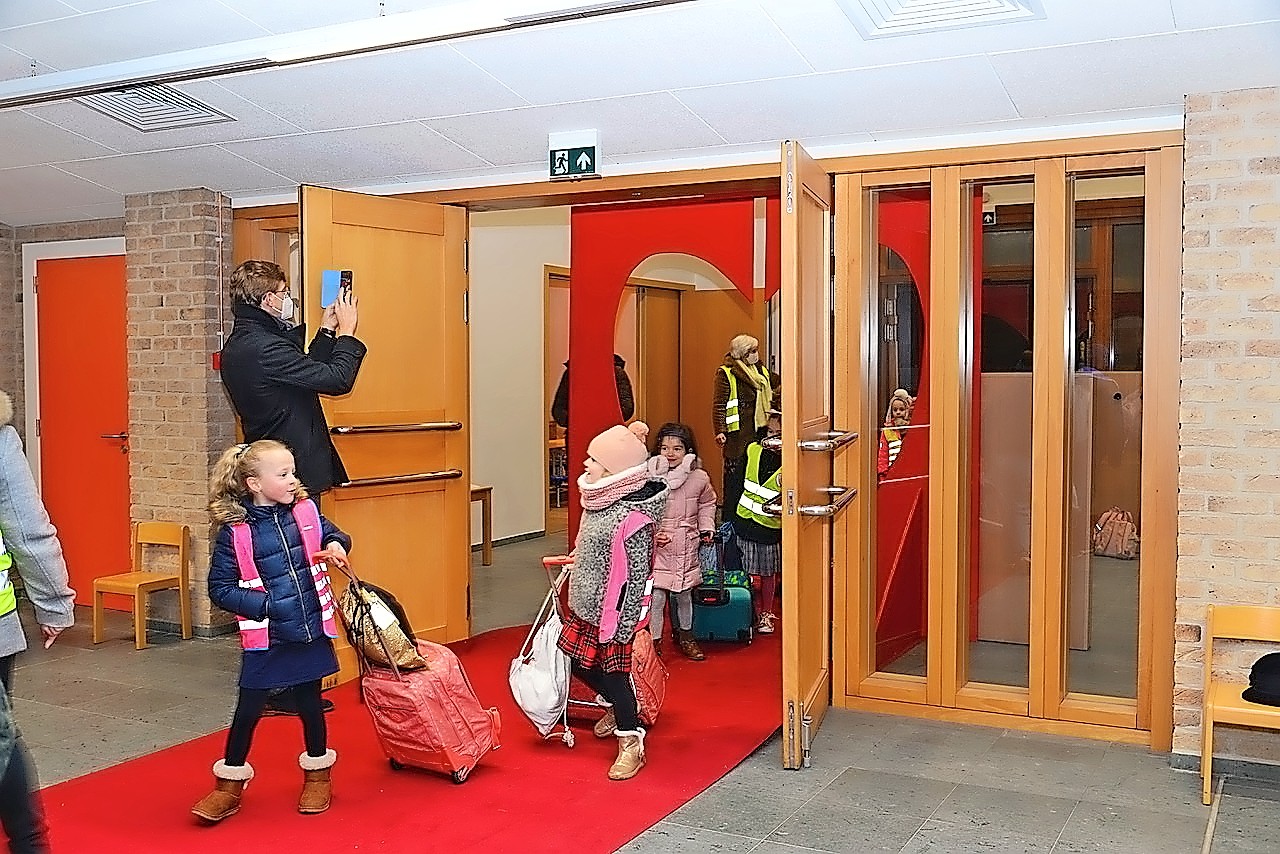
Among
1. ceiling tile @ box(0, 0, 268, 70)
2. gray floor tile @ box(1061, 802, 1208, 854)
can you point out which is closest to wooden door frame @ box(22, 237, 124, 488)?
ceiling tile @ box(0, 0, 268, 70)

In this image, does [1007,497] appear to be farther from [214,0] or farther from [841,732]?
[214,0]

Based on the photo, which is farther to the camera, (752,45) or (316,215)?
(316,215)

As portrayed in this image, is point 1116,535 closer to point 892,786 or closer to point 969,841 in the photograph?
point 892,786

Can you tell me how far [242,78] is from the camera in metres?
4.82

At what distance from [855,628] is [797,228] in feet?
5.74

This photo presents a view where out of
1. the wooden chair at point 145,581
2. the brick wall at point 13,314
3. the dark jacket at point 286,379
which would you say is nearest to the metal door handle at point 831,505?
the dark jacket at point 286,379

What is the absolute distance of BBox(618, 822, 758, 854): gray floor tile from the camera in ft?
11.7

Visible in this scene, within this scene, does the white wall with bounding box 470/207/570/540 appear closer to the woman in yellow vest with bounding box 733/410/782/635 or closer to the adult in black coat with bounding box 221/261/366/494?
the woman in yellow vest with bounding box 733/410/782/635

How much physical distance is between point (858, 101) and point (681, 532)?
211 centimetres

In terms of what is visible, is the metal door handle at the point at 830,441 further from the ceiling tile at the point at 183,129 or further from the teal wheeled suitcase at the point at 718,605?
the ceiling tile at the point at 183,129

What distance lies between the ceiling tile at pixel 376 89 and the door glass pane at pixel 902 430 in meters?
1.58

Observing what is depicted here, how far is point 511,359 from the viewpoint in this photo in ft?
30.9

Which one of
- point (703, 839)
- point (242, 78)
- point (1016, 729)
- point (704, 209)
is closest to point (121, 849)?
point (703, 839)

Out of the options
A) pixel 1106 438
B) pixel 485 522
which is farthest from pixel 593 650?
pixel 485 522
